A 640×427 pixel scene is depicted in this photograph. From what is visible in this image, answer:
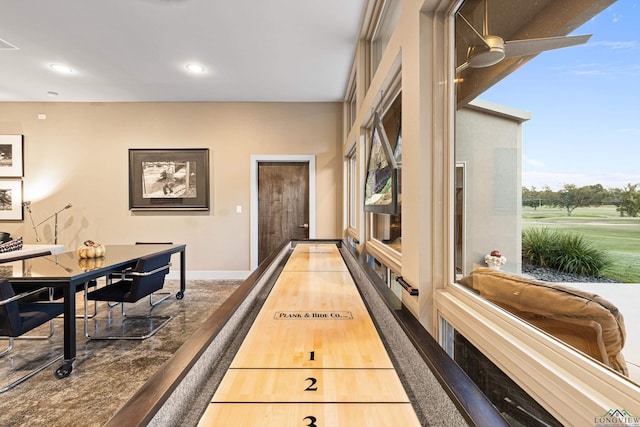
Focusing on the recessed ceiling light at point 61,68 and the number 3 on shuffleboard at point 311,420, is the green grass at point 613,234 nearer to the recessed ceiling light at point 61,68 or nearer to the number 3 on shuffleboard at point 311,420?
the number 3 on shuffleboard at point 311,420

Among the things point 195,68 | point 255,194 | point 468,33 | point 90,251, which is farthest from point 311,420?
point 255,194

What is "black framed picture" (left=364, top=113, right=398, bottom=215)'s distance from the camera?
175cm

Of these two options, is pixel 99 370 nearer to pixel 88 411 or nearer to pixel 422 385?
pixel 88 411

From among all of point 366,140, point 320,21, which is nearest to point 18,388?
point 366,140

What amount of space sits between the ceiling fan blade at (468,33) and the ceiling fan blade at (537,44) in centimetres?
17

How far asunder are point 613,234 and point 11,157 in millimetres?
7344

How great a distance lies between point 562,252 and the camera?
0.71 meters

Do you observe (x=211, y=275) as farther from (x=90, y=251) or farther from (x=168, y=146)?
(x=168, y=146)

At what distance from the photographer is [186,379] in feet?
2.12

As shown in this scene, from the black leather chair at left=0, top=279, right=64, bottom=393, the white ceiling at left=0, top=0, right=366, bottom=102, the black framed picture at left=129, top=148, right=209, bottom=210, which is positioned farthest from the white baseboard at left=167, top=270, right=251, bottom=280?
the white ceiling at left=0, top=0, right=366, bottom=102

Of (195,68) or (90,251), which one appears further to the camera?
(195,68)

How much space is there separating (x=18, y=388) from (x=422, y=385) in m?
2.85

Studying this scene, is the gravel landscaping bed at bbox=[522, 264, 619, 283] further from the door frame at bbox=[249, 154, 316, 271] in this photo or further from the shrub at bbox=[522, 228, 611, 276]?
the door frame at bbox=[249, 154, 316, 271]

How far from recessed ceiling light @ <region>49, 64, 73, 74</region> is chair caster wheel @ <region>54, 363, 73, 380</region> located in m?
3.66
